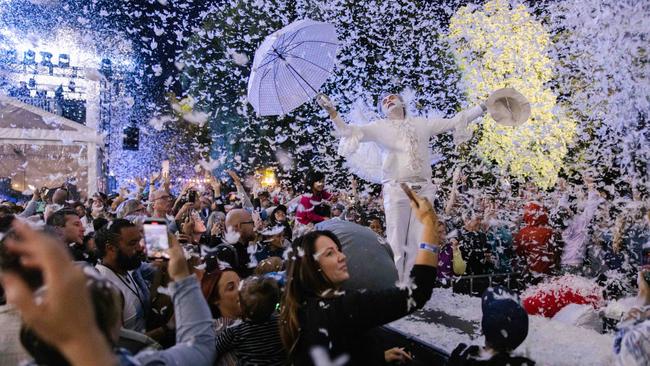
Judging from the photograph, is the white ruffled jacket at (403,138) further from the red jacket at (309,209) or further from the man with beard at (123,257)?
the man with beard at (123,257)

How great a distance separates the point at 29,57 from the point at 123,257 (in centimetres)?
2691

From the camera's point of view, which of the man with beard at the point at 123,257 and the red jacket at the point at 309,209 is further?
the red jacket at the point at 309,209

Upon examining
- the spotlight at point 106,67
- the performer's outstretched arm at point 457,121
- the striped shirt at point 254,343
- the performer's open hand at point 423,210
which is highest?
the spotlight at point 106,67

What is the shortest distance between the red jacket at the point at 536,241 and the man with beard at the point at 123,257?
17.9ft

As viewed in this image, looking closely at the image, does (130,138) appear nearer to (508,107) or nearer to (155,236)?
(508,107)

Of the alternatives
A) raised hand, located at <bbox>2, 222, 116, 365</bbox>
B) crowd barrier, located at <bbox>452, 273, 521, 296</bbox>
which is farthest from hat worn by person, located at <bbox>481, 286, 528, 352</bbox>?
crowd barrier, located at <bbox>452, 273, 521, 296</bbox>

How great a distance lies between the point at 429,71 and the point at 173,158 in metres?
22.2

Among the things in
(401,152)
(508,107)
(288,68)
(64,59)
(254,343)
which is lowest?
(254,343)

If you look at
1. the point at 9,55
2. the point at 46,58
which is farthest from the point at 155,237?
the point at 46,58

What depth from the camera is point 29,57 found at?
25.7 m

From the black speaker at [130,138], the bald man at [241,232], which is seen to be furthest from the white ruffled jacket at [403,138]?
the black speaker at [130,138]

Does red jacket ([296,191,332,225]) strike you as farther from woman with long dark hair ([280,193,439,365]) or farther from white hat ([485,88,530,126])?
woman with long dark hair ([280,193,439,365])

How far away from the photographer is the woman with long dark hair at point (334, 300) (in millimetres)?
1973

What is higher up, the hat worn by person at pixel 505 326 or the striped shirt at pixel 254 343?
the hat worn by person at pixel 505 326
